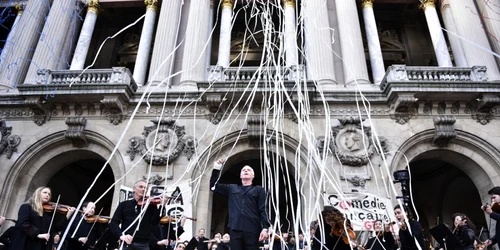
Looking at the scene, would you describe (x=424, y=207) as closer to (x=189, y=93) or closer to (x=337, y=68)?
(x=337, y=68)

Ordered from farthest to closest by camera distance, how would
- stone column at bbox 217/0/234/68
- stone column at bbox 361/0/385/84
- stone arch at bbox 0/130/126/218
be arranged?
stone column at bbox 217/0/234/68
stone column at bbox 361/0/385/84
stone arch at bbox 0/130/126/218

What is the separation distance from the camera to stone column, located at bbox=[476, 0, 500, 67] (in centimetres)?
1675

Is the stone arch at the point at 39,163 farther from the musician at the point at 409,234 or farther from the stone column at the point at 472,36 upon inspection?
the stone column at the point at 472,36

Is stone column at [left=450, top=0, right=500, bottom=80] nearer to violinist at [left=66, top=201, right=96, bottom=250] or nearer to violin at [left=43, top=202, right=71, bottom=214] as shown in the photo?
violinist at [left=66, top=201, right=96, bottom=250]

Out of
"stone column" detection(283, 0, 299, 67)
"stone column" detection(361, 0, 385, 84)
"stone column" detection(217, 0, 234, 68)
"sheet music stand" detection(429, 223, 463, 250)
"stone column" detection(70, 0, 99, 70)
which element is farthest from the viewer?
"stone column" detection(70, 0, 99, 70)

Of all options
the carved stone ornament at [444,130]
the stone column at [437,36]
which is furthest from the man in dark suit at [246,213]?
the stone column at [437,36]

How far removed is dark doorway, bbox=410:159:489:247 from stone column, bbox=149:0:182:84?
12.6 metres

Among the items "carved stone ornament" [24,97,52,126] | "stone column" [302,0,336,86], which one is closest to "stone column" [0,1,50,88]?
"carved stone ornament" [24,97,52,126]

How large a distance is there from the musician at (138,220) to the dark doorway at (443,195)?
15.2m

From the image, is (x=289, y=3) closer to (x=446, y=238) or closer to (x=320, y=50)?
(x=320, y=50)

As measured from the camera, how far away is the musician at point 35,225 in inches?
242

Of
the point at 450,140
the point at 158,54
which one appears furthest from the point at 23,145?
the point at 450,140

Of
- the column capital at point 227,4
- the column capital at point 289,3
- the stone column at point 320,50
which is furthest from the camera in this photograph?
the column capital at point 227,4

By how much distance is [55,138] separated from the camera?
15.4m
